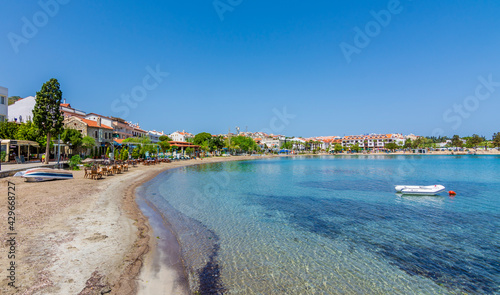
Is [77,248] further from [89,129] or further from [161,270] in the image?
[89,129]

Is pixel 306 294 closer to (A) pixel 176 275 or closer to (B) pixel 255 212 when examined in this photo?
(A) pixel 176 275

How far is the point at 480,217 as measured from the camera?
1324 centimetres

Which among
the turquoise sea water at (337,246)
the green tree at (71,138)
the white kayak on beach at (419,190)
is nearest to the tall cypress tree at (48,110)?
the green tree at (71,138)

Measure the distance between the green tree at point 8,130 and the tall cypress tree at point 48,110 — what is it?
296 inches

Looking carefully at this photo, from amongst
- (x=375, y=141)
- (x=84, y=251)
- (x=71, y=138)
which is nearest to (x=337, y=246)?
(x=84, y=251)

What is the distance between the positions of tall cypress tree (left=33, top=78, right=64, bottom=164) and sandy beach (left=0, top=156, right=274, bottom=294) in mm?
16772

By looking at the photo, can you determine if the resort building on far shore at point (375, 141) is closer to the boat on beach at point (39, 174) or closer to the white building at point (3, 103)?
the white building at point (3, 103)

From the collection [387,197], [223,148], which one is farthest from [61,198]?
[223,148]

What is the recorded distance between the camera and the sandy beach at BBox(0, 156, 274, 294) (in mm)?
5359

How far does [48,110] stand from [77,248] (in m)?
26.1

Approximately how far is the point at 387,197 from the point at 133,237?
1733 centimetres

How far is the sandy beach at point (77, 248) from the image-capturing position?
17.6 ft

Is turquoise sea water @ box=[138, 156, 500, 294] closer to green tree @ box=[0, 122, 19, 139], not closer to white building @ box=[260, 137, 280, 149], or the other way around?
green tree @ box=[0, 122, 19, 139]

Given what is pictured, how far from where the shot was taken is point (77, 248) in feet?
23.4
